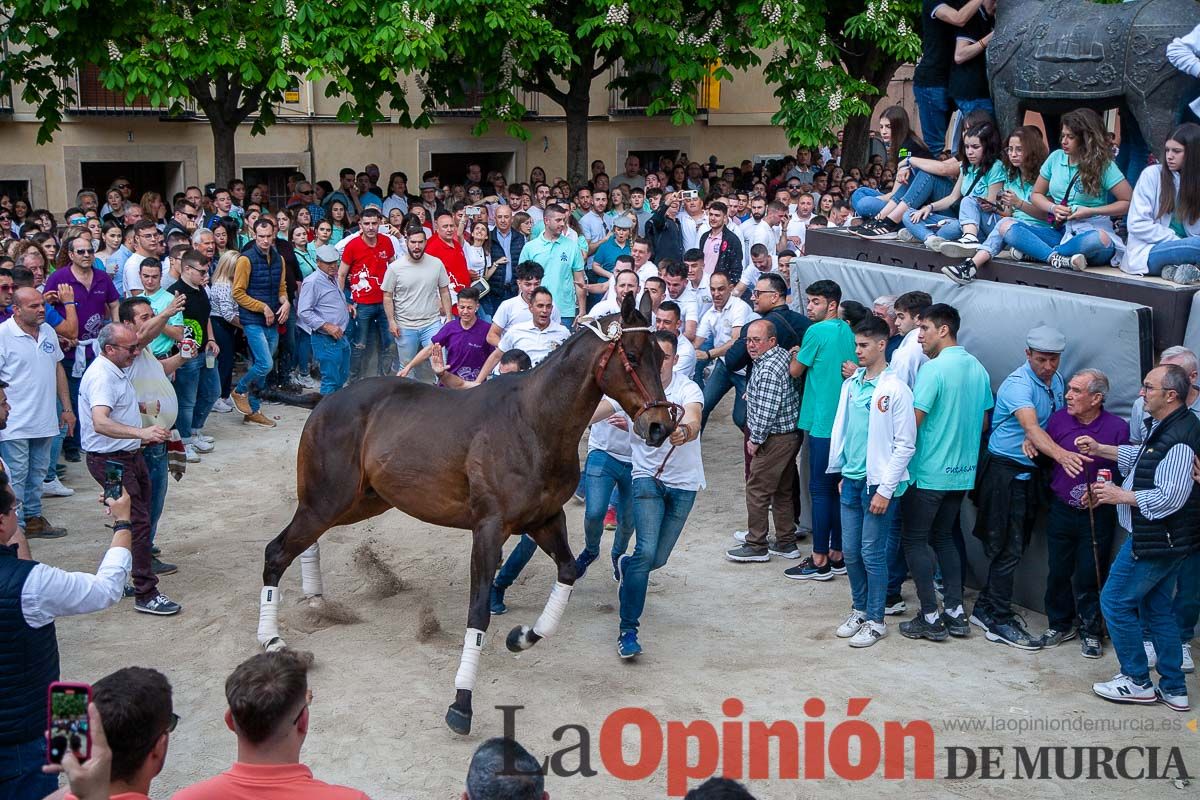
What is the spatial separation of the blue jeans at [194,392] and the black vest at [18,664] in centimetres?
674

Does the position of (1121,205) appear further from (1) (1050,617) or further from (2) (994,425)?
(1) (1050,617)

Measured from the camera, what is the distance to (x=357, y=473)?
7.50 m

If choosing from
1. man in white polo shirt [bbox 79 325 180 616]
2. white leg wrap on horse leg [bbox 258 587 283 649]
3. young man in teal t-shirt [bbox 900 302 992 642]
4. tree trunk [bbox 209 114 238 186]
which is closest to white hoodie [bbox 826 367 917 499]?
young man in teal t-shirt [bbox 900 302 992 642]

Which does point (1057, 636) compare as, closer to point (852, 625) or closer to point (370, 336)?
point (852, 625)

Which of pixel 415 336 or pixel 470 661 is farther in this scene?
pixel 415 336

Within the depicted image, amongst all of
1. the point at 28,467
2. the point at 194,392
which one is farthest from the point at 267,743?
the point at 194,392

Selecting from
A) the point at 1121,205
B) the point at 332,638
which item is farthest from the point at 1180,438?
the point at 332,638

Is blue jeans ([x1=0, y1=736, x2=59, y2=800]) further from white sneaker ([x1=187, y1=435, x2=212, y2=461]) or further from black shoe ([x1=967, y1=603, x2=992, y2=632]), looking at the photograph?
white sneaker ([x1=187, y1=435, x2=212, y2=461])

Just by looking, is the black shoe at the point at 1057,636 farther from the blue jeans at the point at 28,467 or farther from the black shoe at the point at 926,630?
the blue jeans at the point at 28,467

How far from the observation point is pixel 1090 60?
8.76 metres

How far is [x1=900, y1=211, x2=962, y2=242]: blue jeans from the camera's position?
9.42 meters

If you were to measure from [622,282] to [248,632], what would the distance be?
4.16 m

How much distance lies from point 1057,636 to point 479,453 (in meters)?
3.66

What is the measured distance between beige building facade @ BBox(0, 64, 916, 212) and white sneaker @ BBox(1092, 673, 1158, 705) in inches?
641
